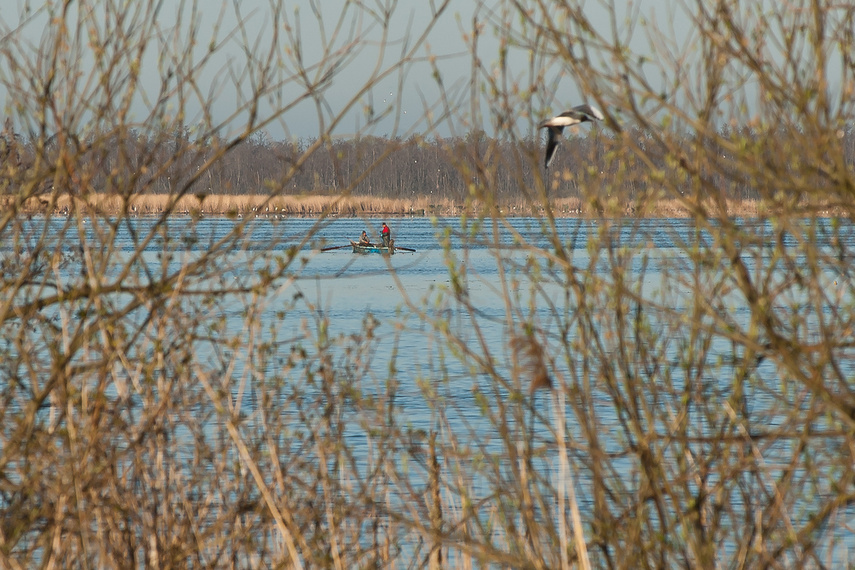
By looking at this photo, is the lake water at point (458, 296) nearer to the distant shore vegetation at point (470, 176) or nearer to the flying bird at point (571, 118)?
the distant shore vegetation at point (470, 176)

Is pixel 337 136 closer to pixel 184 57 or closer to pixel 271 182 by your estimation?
pixel 271 182

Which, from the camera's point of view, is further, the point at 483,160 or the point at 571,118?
the point at 571,118

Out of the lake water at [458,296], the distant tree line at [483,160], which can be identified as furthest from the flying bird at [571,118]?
the lake water at [458,296]

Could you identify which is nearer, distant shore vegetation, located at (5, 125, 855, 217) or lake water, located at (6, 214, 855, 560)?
distant shore vegetation, located at (5, 125, 855, 217)

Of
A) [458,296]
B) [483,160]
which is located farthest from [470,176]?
[458,296]

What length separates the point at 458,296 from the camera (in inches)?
124

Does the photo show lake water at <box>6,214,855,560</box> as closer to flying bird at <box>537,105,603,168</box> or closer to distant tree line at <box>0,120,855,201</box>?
distant tree line at <box>0,120,855,201</box>

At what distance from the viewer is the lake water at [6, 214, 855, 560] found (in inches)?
125

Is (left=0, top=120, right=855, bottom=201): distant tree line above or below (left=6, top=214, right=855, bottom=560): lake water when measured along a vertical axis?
above

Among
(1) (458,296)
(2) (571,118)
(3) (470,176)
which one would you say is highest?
(2) (571,118)

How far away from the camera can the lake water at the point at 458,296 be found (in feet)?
10.4

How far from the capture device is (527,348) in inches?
110

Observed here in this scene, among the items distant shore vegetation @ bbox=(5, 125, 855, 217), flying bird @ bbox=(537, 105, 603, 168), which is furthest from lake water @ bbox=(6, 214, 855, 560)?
flying bird @ bbox=(537, 105, 603, 168)

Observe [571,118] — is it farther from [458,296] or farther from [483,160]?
[458,296]
